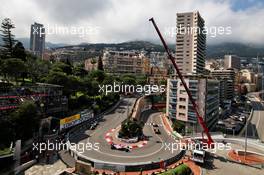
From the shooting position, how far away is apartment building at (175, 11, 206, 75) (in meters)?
104

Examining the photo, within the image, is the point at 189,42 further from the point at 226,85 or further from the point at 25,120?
the point at 25,120

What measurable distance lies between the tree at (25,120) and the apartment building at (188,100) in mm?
36883

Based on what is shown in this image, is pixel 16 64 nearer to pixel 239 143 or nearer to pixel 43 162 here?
pixel 43 162

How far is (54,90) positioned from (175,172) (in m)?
29.8

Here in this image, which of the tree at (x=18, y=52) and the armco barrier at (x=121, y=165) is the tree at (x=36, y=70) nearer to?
the tree at (x=18, y=52)

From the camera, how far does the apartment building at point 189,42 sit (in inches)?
4097

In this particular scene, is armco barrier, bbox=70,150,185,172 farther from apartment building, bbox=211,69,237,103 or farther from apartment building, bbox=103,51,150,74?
apartment building, bbox=103,51,150,74

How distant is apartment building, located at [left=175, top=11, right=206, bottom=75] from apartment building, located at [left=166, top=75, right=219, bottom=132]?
4405cm

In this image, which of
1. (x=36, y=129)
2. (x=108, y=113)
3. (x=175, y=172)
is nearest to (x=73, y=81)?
A: (x=108, y=113)

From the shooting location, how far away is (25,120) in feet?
108

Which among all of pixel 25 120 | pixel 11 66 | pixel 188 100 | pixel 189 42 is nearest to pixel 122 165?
pixel 25 120

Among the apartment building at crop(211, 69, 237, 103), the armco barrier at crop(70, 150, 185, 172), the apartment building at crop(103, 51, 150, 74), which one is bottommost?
the armco barrier at crop(70, 150, 185, 172)

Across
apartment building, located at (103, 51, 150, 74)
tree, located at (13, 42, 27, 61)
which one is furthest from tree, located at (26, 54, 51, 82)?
apartment building, located at (103, 51, 150, 74)

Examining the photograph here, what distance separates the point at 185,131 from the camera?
5288 centimetres
